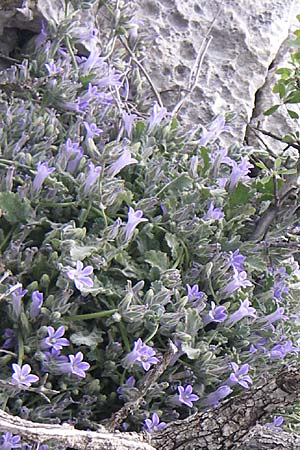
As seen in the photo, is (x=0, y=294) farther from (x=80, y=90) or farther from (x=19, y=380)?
(x=80, y=90)

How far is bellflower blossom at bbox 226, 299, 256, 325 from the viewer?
1618mm

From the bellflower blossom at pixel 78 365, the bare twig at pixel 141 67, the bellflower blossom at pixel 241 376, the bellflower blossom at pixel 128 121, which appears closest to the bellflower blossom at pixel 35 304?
the bellflower blossom at pixel 78 365

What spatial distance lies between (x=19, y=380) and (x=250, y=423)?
1.38 ft

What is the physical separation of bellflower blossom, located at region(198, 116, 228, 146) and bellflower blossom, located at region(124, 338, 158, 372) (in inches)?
25.6

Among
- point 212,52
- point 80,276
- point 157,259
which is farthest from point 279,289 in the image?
point 212,52

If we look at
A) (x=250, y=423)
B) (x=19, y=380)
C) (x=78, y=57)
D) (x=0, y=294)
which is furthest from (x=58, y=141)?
(x=250, y=423)

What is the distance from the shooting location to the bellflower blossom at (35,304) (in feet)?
4.56

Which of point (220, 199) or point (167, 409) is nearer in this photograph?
point (167, 409)

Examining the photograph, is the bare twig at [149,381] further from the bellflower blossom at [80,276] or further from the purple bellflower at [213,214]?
the purple bellflower at [213,214]

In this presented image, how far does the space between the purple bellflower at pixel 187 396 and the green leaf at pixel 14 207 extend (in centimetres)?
45

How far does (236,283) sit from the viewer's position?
1.63 meters

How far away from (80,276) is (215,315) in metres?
0.34

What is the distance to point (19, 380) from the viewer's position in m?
1.31

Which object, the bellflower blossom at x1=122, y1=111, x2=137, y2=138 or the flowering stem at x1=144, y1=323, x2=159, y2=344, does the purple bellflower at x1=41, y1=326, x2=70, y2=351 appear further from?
the bellflower blossom at x1=122, y1=111, x2=137, y2=138
